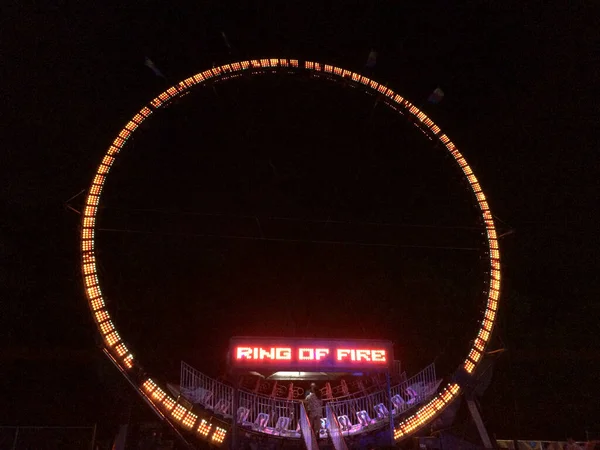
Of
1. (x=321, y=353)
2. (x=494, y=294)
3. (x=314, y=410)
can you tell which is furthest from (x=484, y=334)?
(x=314, y=410)

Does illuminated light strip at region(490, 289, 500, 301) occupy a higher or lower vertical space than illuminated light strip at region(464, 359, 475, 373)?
higher

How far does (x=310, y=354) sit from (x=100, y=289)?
627 cm

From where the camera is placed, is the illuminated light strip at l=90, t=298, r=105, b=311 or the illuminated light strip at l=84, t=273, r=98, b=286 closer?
the illuminated light strip at l=90, t=298, r=105, b=311

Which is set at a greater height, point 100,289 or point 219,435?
point 100,289

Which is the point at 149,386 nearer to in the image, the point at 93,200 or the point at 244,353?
the point at 244,353

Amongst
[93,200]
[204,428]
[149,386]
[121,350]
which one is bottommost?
[204,428]

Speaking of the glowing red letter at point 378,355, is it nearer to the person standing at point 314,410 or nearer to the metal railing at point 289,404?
the metal railing at point 289,404

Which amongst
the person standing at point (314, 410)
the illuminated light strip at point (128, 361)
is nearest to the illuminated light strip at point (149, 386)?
the illuminated light strip at point (128, 361)

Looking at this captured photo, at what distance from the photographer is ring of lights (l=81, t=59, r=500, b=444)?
13.0 metres

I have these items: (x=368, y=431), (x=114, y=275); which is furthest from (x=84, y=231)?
(x=368, y=431)

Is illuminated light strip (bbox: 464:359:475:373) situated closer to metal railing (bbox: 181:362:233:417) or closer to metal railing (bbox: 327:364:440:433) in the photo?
metal railing (bbox: 327:364:440:433)

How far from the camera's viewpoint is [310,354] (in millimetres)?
13750

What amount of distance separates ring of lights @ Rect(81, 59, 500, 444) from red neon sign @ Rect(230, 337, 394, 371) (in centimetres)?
208

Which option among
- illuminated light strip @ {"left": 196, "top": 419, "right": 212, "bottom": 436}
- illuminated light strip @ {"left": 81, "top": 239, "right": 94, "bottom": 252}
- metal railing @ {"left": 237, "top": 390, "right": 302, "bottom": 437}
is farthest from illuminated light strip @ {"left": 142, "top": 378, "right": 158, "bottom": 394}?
illuminated light strip @ {"left": 81, "top": 239, "right": 94, "bottom": 252}
